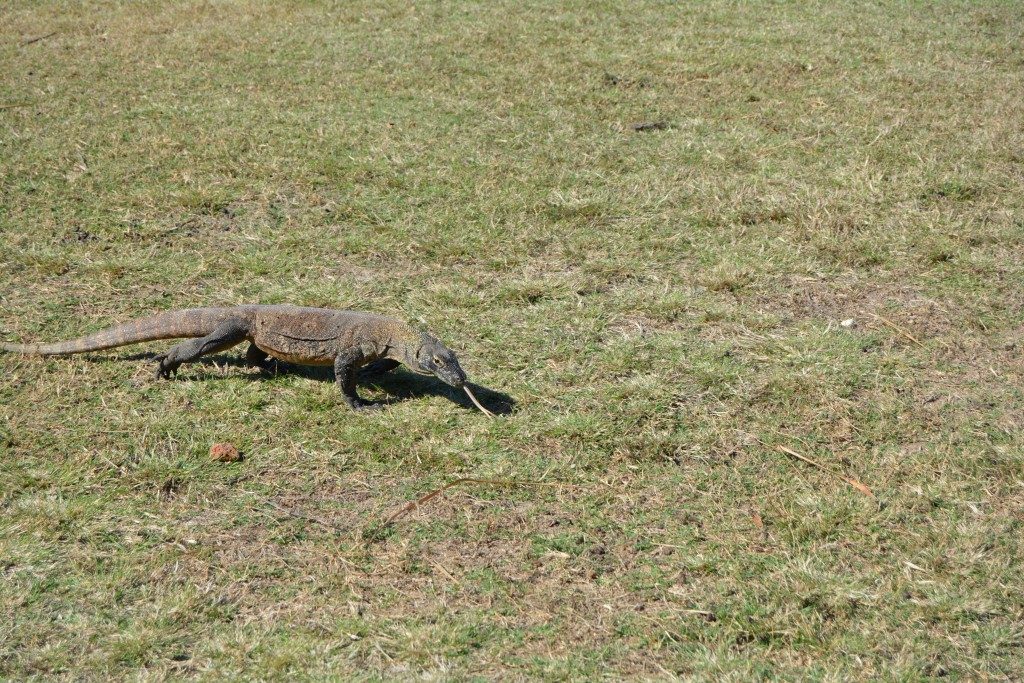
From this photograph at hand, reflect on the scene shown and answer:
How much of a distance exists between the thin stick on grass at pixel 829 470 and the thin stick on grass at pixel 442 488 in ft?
3.41

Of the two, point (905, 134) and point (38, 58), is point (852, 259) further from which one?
point (38, 58)

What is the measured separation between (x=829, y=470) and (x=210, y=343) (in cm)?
271

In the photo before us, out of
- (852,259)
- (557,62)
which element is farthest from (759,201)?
(557,62)

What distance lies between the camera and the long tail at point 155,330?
5062 millimetres

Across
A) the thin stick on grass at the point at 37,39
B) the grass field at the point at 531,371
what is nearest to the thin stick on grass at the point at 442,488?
the grass field at the point at 531,371

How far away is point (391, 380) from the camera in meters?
5.28

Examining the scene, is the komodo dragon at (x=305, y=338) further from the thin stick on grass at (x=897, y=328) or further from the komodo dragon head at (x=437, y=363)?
the thin stick on grass at (x=897, y=328)

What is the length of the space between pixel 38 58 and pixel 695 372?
744 centimetres

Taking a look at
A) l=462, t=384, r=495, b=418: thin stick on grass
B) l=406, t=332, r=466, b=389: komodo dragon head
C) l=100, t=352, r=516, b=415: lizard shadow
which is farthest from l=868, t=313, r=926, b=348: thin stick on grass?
l=406, t=332, r=466, b=389: komodo dragon head

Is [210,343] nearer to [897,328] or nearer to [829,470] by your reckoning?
[829,470]

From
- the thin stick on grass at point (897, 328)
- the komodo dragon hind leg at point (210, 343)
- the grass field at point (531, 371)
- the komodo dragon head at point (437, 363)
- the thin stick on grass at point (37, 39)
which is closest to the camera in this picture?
the grass field at point (531, 371)

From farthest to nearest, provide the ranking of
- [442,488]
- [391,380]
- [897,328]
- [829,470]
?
1. [897,328]
2. [391,380]
3. [829,470]
4. [442,488]

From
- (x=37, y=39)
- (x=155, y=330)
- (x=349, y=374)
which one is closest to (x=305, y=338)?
(x=349, y=374)

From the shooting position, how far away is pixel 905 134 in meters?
8.27
